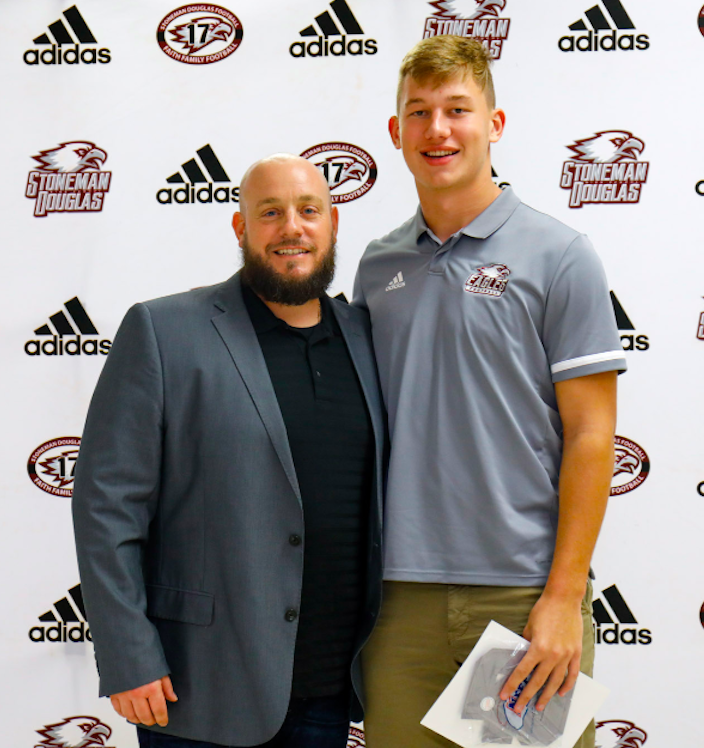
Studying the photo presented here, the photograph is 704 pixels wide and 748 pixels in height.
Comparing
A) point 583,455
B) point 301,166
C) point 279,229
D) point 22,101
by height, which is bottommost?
point 583,455

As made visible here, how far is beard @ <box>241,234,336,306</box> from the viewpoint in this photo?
1.65 metres

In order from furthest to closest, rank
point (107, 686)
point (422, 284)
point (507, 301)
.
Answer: point (422, 284) → point (507, 301) → point (107, 686)

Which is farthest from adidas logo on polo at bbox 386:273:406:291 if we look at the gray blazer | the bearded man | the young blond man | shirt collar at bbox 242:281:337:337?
the gray blazer

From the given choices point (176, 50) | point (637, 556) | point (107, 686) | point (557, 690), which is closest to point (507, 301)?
point (557, 690)

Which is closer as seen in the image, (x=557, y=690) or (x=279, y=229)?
(x=557, y=690)

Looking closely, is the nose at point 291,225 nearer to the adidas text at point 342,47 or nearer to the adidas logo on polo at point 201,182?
the adidas logo on polo at point 201,182

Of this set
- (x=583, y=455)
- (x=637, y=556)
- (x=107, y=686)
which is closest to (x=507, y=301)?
(x=583, y=455)

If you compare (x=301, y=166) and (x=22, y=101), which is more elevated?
(x=22, y=101)

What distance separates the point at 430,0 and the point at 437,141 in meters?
1.13

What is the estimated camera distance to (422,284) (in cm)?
165

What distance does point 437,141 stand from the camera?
5.21ft

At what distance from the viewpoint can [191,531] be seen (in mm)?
1482

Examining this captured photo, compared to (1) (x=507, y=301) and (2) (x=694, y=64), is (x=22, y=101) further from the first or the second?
(2) (x=694, y=64)

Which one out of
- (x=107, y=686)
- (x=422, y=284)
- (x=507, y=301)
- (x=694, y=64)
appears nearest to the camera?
(x=107, y=686)
